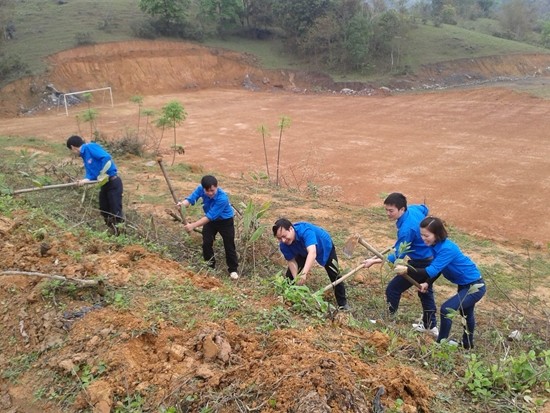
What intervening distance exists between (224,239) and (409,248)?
6.82ft

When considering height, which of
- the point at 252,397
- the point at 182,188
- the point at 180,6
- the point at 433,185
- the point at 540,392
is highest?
the point at 180,6

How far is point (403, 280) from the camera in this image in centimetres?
470

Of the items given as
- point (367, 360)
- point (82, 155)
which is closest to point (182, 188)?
point (82, 155)

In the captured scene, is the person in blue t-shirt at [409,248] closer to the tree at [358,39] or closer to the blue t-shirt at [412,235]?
the blue t-shirt at [412,235]

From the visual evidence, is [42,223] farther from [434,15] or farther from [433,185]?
[434,15]

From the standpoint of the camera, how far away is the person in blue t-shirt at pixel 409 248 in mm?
4637

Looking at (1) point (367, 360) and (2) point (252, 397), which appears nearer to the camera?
(2) point (252, 397)

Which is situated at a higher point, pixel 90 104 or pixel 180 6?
pixel 180 6

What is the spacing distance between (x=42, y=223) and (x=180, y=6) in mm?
31731

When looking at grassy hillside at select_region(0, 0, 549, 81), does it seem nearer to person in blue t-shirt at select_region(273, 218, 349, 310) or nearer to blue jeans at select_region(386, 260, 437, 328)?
person in blue t-shirt at select_region(273, 218, 349, 310)

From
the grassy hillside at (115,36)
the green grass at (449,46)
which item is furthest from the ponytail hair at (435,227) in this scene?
the green grass at (449,46)

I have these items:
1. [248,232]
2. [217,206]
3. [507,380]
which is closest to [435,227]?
[507,380]

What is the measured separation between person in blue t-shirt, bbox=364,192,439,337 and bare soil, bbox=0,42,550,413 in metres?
1.41

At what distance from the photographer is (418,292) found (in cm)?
482
